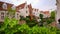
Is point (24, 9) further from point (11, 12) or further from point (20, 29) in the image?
point (20, 29)

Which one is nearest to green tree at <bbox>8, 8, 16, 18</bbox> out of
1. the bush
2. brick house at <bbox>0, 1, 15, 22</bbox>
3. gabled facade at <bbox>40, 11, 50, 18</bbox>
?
brick house at <bbox>0, 1, 15, 22</bbox>

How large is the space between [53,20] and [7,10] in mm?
597

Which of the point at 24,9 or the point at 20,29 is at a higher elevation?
the point at 24,9

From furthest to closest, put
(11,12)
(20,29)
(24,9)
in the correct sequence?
(24,9) → (11,12) → (20,29)

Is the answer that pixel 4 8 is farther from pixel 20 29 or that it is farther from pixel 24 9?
pixel 20 29

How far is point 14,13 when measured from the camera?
2588 millimetres

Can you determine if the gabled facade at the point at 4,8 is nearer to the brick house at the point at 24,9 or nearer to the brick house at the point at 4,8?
the brick house at the point at 4,8

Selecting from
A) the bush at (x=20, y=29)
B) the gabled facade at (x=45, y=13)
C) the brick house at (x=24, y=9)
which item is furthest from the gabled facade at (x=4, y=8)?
the bush at (x=20, y=29)

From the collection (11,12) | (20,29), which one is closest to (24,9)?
(11,12)

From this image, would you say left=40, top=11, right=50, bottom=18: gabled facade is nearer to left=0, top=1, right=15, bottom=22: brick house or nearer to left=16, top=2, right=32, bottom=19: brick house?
left=16, top=2, right=32, bottom=19: brick house

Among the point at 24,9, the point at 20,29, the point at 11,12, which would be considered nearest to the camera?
the point at 20,29

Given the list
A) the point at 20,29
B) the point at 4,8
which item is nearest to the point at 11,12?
the point at 4,8

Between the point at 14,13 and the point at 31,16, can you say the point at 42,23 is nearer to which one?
the point at 31,16

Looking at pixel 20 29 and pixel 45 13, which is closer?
pixel 20 29
